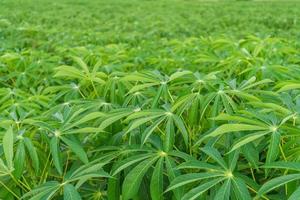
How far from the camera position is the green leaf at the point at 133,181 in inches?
44.1

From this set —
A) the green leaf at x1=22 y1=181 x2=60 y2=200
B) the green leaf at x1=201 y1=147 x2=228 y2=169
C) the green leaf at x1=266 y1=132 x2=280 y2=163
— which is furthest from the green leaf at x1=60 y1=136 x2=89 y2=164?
the green leaf at x1=266 y1=132 x2=280 y2=163

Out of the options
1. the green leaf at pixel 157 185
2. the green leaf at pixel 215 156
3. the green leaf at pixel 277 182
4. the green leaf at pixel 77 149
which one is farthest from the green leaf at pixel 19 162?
the green leaf at pixel 277 182

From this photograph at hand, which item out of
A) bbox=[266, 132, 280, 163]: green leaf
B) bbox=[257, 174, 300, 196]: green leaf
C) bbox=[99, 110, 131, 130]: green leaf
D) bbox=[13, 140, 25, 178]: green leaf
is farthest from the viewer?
bbox=[99, 110, 131, 130]: green leaf

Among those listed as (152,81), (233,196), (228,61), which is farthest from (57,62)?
(233,196)

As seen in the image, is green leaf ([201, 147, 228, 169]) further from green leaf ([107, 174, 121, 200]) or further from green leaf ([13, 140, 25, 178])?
green leaf ([13, 140, 25, 178])

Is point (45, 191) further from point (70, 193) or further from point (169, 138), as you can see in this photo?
point (169, 138)

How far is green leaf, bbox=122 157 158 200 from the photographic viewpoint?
1121mm

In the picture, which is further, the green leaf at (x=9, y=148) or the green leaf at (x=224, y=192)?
the green leaf at (x=9, y=148)

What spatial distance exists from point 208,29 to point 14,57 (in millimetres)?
6200

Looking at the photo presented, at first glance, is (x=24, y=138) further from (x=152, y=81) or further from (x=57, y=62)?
(x=57, y=62)

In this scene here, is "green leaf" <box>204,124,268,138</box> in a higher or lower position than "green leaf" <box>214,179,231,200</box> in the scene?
higher

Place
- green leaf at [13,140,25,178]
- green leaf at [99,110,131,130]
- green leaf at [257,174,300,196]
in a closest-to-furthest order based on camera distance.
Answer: green leaf at [257,174,300,196], green leaf at [13,140,25,178], green leaf at [99,110,131,130]

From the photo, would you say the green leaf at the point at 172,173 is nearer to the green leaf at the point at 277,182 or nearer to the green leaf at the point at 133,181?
the green leaf at the point at 133,181

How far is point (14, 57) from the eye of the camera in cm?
278
